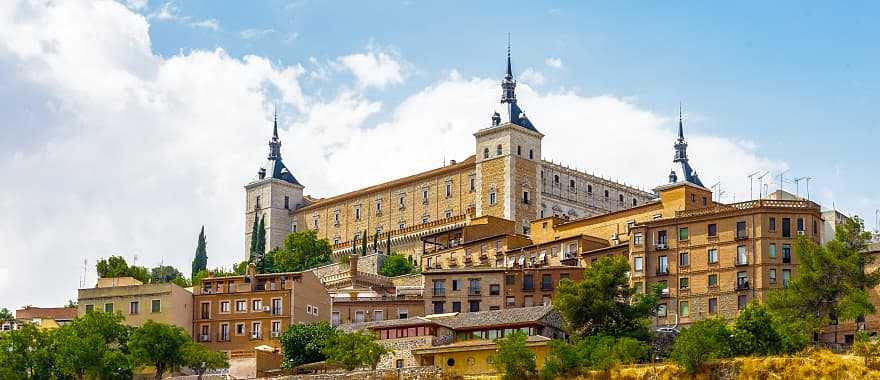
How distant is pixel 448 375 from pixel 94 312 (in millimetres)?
23329

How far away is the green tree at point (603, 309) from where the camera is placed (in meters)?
74.6

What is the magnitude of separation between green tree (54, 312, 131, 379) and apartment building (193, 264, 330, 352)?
9311 millimetres

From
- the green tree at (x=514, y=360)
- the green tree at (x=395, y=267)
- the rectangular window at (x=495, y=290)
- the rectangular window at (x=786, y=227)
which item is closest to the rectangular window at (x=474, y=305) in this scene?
the rectangular window at (x=495, y=290)

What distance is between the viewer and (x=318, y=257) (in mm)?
137625

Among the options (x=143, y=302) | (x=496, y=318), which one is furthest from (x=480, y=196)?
(x=496, y=318)

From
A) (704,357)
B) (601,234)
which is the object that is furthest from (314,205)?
(704,357)

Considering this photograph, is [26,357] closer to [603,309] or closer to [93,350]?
[93,350]

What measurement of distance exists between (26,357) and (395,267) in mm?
43286

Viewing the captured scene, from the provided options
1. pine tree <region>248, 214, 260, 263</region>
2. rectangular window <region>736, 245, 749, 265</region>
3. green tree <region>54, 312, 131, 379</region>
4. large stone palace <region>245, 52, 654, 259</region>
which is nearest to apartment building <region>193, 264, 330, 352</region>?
green tree <region>54, 312, 131, 379</region>

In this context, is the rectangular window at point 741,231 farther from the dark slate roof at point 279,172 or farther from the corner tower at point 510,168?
the dark slate roof at point 279,172

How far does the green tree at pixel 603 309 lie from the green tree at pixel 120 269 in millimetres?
52083

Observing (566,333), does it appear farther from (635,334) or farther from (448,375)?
(448,375)

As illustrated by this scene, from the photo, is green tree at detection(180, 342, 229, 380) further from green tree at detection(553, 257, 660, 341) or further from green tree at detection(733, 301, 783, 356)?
green tree at detection(733, 301, 783, 356)

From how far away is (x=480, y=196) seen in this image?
5502 inches
